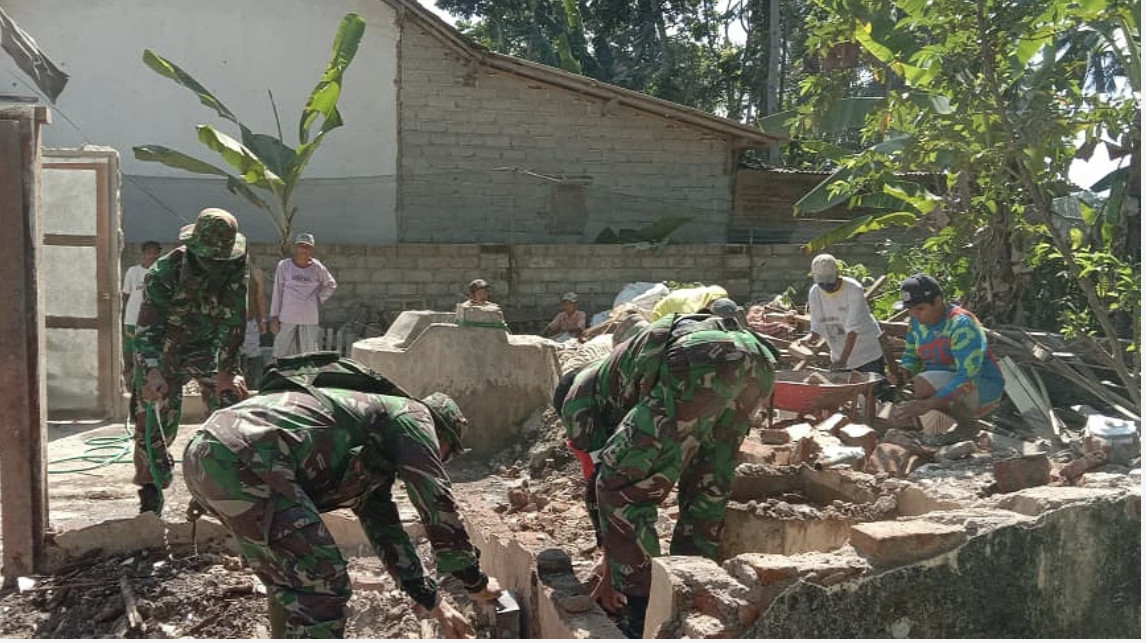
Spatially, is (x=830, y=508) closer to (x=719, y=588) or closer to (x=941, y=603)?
(x=941, y=603)

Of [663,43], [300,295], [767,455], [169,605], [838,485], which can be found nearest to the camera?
[169,605]

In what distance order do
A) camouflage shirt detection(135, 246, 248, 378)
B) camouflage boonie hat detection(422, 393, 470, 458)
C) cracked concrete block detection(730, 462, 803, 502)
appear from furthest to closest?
camouflage shirt detection(135, 246, 248, 378) → cracked concrete block detection(730, 462, 803, 502) → camouflage boonie hat detection(422, 393, 470, 458)

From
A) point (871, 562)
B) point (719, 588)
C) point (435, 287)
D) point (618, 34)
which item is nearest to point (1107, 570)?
point (871, 562)

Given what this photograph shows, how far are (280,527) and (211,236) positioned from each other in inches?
101

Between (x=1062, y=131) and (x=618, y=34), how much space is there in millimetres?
19717

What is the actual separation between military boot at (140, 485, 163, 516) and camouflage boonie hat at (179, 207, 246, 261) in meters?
1.23

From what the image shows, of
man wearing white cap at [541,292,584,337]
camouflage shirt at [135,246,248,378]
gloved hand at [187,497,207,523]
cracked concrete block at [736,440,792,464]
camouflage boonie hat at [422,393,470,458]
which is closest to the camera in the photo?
camouflage boonie hat at [422,393,470,458]

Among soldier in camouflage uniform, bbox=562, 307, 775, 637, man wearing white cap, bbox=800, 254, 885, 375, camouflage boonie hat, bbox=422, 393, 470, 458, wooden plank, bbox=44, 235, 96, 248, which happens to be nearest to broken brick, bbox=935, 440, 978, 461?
man wearing white cap, bbox=800, 254, 885, 375

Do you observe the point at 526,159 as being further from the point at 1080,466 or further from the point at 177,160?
the point at 1080,466

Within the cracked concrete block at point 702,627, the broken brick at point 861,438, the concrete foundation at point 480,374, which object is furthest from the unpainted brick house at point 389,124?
the cracked concrete block at point 702,627

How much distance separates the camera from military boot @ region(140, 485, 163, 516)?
5137 millimetres

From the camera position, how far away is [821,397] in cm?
626

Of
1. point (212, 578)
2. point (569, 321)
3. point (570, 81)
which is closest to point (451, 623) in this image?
point (212, 578)

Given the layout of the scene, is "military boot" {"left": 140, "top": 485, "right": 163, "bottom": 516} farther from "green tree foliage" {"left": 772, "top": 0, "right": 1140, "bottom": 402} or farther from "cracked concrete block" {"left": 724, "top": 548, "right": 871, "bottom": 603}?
"green tree foliage" {"left": 772, "top": 0, "right": 1140, "bottom": 402}
